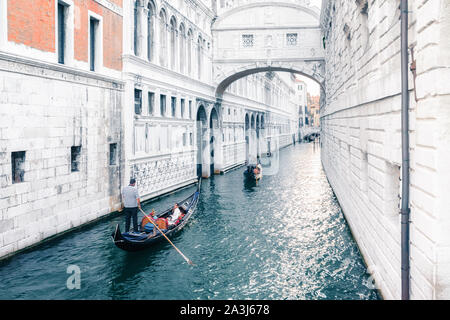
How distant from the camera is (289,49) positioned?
2227 centimetres

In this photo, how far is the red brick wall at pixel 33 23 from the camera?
861 centimetres

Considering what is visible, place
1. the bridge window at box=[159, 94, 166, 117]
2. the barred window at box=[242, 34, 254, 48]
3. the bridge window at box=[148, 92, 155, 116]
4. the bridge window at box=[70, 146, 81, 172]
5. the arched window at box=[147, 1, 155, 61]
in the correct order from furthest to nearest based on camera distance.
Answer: the barred window at box=[242, 34, 254, 48], the bridge window at box=[159, 94, 166, 117], the bridge window at box=[148, 92, 155, 116], the arched window at box=[147, 1, 155, 61], the bridge window at box=[70, 146, 81, 172]

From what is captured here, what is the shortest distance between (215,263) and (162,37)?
1117 centimetres

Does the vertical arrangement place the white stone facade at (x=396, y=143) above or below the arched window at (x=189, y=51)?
below

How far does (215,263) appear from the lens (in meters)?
8.67

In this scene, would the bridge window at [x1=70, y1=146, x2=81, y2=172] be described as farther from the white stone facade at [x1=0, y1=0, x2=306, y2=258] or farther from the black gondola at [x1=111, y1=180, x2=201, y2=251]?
the black gondola at [x1=111, y1=180, x2=201, y2=251]

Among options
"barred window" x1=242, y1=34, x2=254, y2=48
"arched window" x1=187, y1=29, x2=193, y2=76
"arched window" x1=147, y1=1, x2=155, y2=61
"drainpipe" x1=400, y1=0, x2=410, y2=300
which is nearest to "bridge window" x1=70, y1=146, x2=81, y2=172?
"arched window" x1=147, y1=1, x2=155, y2=61

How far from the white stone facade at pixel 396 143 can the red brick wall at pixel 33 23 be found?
286 inches

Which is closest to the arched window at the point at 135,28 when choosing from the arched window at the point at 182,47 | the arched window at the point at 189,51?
the arched window at the point at 182,47

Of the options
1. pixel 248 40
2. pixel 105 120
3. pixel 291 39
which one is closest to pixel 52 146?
pixel 105 120

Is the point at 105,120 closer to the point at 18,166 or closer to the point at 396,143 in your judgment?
the point at 18,166

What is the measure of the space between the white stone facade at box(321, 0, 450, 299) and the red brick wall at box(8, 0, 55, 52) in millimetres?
7257

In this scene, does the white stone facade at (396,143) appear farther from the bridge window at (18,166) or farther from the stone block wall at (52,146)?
the bridge window at (18,166)

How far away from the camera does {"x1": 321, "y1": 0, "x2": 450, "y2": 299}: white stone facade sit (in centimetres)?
385
